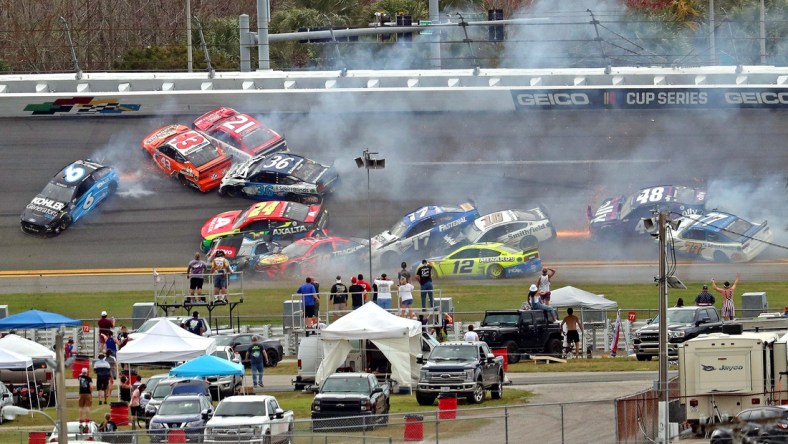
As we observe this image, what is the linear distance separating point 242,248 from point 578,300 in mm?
12169

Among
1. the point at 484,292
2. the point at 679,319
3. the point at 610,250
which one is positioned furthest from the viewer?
the point at 610,250

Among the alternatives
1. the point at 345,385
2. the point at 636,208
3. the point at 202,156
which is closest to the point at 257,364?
the point at 345,385

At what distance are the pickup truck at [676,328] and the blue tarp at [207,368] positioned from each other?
34.3 ft

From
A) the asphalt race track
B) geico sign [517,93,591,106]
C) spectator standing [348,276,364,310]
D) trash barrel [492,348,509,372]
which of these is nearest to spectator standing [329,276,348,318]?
spectator standing [348,276,364,310]

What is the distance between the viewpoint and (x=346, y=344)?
97.5 ft

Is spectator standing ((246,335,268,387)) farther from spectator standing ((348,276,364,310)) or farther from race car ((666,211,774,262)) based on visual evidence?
race car ((666,211,774,262))

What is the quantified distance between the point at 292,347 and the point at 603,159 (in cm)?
1578

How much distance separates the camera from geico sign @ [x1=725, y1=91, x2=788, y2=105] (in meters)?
49.9

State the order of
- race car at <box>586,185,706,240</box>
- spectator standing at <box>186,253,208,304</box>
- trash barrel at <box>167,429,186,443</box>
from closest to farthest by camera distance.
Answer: trash barrel at <box>167,429,186,443</box> → spectator standing at <box>186,253,208,304</box> → race car at <box>586,185,706,240</box>

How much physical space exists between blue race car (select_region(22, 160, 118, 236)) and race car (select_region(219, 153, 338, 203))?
4.21 m

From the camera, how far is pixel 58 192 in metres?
46.6

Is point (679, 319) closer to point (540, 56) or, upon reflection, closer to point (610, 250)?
point (610, 250)

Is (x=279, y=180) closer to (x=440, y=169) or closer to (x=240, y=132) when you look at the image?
(x=240, y=132)

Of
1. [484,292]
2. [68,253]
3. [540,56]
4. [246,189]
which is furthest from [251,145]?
[540,56]
